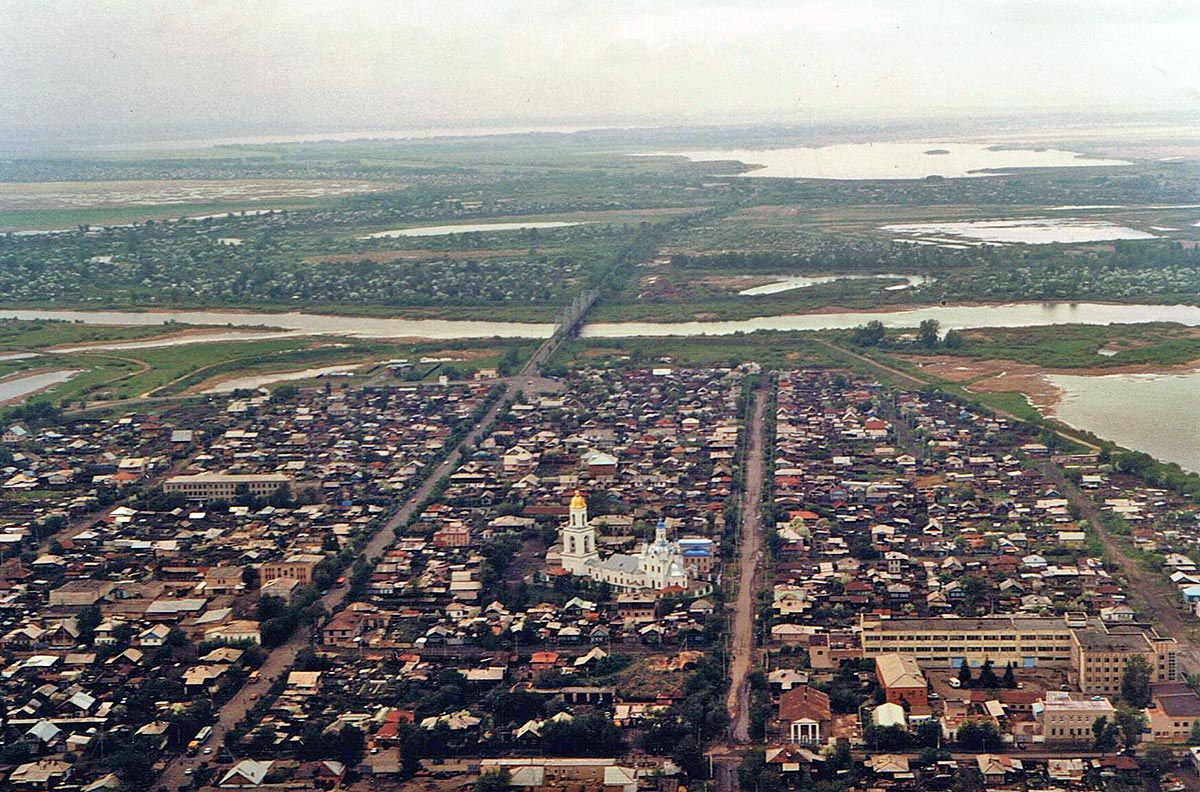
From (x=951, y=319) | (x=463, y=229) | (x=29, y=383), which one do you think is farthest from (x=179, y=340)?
(x=463, y=229)

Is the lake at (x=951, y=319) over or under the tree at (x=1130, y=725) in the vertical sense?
under

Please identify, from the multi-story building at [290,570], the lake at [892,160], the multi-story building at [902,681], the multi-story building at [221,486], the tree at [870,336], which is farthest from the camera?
the lake at [892,160]

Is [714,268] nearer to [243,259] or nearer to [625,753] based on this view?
[243,259]

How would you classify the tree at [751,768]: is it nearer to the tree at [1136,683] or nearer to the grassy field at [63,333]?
the tree at [1136,683]

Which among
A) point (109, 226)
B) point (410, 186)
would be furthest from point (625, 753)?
point (410, 186)

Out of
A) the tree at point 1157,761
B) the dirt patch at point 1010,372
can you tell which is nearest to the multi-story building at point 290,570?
the tree at point 1157,761

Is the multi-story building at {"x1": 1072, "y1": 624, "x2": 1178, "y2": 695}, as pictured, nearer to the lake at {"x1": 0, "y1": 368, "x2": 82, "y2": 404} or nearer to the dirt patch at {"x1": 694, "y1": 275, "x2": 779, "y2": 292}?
the lake at {"x1": 0, "y1": 368, "x2": 82, "y2": 404}

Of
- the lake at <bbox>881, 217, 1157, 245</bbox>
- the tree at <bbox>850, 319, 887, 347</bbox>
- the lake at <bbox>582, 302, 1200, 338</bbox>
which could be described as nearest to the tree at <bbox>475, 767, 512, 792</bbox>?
the tree at <bbox>850, 319, 887, 347</bbox>
